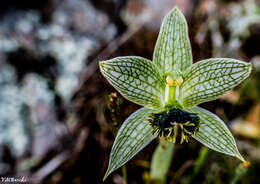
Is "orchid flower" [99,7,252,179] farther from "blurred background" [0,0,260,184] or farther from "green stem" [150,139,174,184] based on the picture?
"blurred background" [0,0,260,184]

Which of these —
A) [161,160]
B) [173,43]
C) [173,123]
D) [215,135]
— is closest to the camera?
[173,123]

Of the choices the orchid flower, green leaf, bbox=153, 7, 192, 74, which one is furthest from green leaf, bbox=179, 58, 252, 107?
green leaf, bbox=153, 7, 192, 74

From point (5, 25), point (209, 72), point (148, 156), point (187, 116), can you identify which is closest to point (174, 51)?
point (209, 72)

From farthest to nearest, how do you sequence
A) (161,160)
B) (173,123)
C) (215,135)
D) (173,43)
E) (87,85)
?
(87,85) < (161,160) < (173,43) < (215,135) < (173,123)

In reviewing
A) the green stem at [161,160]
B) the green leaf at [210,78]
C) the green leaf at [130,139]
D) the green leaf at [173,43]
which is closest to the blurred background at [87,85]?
the green stem at [161,160]

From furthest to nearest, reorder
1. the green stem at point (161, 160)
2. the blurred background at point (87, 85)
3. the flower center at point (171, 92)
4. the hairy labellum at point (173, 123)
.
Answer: the blurred background at point (87, 85) → the green stem at point (161, 160) → the flower center at point (171, 92) → the hairy labellum at point (173, 123)

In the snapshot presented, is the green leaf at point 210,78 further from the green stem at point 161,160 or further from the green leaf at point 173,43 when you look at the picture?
the green stem at point 161,160

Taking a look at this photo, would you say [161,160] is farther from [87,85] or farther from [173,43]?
[87,85]

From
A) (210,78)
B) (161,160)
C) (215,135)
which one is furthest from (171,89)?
(161,160)
